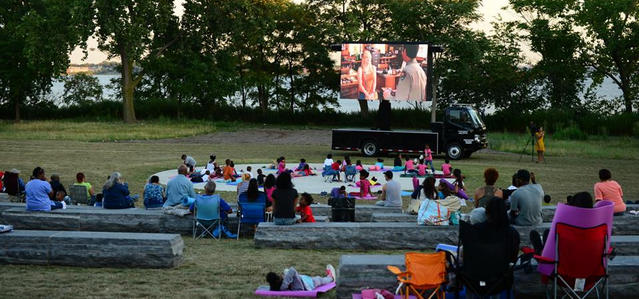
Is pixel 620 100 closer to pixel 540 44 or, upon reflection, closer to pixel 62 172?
pixel 540 44

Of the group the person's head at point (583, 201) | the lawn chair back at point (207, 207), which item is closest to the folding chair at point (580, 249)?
the person's head at point (583, 201)

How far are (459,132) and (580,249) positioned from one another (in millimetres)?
26236

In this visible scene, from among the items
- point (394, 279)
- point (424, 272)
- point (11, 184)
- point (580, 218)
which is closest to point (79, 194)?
point (11, 184)

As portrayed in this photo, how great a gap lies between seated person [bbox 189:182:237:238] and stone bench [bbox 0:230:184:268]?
10.3 feet

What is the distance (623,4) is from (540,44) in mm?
7423

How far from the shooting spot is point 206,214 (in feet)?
46.4

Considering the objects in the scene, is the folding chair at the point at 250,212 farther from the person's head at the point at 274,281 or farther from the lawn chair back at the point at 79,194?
the lawn chair back at the point at 79,194

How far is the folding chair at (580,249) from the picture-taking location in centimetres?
856

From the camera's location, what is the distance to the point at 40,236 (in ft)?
35.7

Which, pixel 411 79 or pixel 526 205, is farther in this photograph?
pixel 411 79

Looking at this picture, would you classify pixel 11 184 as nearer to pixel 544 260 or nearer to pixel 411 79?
pixel 544 260

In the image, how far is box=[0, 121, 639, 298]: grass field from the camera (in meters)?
9.73

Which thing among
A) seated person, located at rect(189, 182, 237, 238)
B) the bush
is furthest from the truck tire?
seated person, located at rect(189, 182, 237, 238)

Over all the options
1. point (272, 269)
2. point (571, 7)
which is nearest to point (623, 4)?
point (571, 7)
